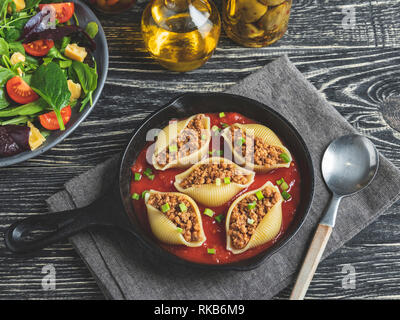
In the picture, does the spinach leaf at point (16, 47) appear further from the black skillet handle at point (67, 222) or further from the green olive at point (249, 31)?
the green olive at point (249, 31)

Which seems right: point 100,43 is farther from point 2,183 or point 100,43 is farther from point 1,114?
point 2,183

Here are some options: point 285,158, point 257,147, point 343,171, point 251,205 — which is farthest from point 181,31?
point 343,171

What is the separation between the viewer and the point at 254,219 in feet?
6.82

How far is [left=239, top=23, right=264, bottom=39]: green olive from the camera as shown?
2389 millimetres

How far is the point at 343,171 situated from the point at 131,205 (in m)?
0.97

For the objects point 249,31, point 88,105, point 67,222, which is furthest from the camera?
point 249,31

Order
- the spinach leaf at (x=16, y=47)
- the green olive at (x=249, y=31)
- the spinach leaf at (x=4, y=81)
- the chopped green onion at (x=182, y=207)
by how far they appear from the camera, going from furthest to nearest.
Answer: the green olive at (x=249, y=31), the spinach leaf at (x=16, y=47), the spinach leaf at (x=4, y=81), the chopped green onion at (x=182, y=207)

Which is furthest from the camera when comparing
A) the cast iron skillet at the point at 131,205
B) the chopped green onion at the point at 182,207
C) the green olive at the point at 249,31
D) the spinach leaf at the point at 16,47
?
the green olive at the point at 249,31

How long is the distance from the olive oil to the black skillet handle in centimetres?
78

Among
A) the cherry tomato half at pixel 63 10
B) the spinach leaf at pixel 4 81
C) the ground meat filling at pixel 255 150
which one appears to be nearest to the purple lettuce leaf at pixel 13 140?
the spinach leaf at pixel 4 81

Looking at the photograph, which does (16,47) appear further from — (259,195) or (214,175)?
(259,195)

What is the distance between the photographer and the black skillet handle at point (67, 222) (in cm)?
201

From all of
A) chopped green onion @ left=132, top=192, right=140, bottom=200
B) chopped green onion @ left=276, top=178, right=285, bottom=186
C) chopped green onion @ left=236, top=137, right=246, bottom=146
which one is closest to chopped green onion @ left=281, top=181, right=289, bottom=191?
chopped green onion @ left=276, top=178, right=285, bottom=186

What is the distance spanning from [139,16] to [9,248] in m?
1.36
